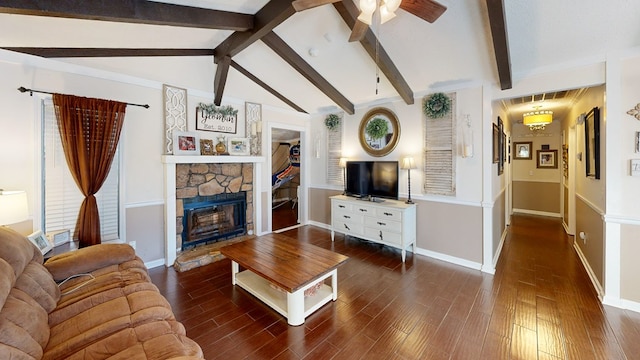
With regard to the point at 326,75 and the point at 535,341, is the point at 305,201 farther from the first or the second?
the point at 535,341

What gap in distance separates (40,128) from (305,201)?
4.10 m

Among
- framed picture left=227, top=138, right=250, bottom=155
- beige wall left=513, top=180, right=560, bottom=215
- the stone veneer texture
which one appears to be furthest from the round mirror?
beige wall left=513, top=180, right=560, bottom=215

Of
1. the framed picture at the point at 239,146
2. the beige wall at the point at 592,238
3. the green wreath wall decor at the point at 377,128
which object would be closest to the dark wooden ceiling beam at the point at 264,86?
the framed picture at the point at 239,146

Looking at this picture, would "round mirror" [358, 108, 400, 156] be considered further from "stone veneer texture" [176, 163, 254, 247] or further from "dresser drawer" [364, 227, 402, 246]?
"stone veneer texture" [176, 163, 254, 247]

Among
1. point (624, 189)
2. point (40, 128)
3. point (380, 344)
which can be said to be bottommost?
point (380, 344)

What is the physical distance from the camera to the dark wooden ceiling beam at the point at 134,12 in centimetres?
178

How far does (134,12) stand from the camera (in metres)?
2.07

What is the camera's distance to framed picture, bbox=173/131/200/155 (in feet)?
11.8

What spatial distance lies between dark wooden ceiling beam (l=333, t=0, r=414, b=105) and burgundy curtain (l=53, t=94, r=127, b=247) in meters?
2.82

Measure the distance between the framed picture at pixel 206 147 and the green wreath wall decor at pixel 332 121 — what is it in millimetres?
2201

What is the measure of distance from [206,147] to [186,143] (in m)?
0.30

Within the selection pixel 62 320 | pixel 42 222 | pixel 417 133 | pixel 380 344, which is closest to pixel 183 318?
pixel 62 320

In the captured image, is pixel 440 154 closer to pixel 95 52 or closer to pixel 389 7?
pixel 389 7

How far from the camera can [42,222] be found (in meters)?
2.72
